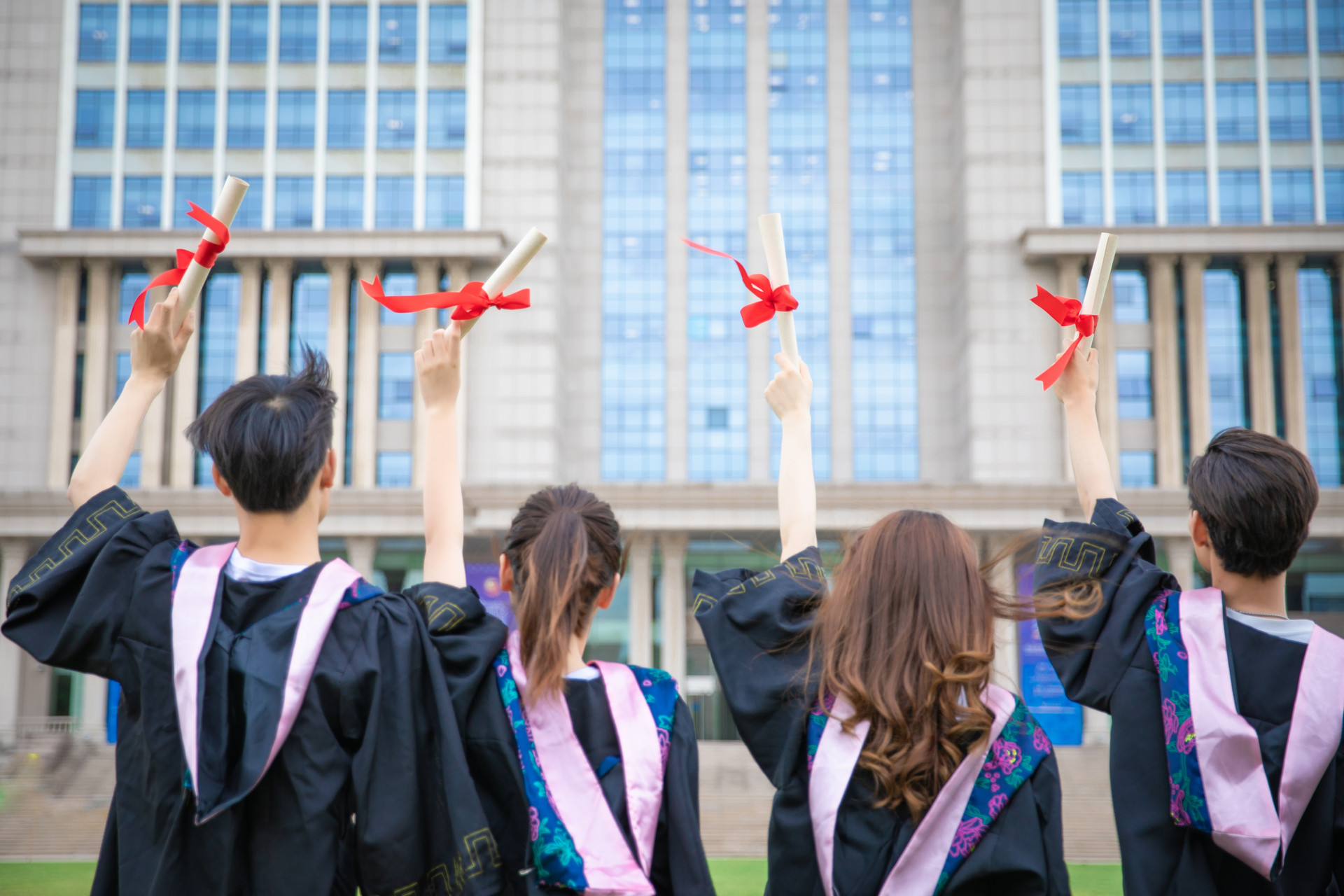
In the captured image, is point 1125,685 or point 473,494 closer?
point 1125,685

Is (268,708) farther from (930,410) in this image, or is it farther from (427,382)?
(930,410)

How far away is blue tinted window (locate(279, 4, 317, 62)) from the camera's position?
34.9 meters

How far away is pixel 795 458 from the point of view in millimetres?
3469

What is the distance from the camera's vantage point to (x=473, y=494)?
31000 mm

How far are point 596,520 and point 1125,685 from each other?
1554mm

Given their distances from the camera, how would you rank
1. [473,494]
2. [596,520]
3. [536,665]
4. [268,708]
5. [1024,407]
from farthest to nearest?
1. [1024,407]
2. [473,494]
3. [596,520]
4. [536,665]
5. [268,708]

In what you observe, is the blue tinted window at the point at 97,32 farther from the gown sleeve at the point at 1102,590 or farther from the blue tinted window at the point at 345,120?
the gown sleeve at the point at 1102,590

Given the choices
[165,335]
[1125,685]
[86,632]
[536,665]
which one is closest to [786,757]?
[536,665]

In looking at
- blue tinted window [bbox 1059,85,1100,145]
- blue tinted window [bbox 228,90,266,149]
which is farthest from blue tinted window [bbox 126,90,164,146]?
blue tinted window [bbox 1059,85,1100,145]

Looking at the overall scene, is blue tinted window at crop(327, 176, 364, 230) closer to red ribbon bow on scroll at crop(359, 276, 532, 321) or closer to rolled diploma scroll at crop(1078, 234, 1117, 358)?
red ribbon bow on scroll at crop(359, 276, 532, 321)

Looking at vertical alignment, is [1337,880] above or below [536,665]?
below

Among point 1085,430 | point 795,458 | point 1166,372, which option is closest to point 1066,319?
point 1085,430

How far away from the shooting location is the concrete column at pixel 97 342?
3381 centimetres

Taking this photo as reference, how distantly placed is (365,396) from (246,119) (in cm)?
961
